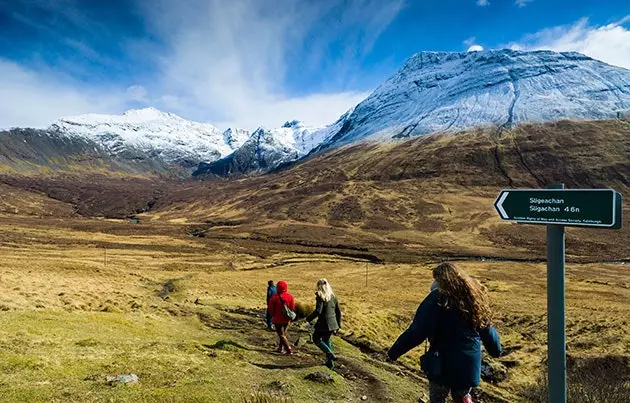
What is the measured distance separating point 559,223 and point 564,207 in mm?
202

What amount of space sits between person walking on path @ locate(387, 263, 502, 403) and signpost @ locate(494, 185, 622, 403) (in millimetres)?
651

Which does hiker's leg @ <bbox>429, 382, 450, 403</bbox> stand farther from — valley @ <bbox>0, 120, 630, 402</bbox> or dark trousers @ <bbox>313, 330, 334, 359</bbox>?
dark trousers @ <bbox>313, 330, 334, 359</bbox>

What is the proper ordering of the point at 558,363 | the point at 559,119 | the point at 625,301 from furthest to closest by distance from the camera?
the point at 559,119 → the point at 625,301 → the point at 558,363

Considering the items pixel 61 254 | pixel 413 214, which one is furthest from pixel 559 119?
pixel 61 254

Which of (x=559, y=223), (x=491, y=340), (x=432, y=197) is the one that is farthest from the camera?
(x=432, y=197)

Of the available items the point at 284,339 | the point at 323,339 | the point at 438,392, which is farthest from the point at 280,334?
the point at 438,392

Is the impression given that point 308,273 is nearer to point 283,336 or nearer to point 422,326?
point 283,336

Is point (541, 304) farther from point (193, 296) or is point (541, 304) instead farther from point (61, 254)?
point (61, 254)

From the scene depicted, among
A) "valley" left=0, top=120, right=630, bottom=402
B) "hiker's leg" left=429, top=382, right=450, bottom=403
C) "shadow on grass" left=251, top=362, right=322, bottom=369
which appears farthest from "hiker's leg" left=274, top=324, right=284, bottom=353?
"hiker's leg" left=429, top=382, right=450, bottom=403

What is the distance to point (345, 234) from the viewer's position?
105938 millimetres

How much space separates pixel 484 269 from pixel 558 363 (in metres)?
65.6

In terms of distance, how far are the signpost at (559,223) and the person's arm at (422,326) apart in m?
1.26

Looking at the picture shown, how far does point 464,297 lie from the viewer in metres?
5.03

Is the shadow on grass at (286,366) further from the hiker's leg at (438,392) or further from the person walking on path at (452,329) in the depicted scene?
the person walking on path at (452,329)
